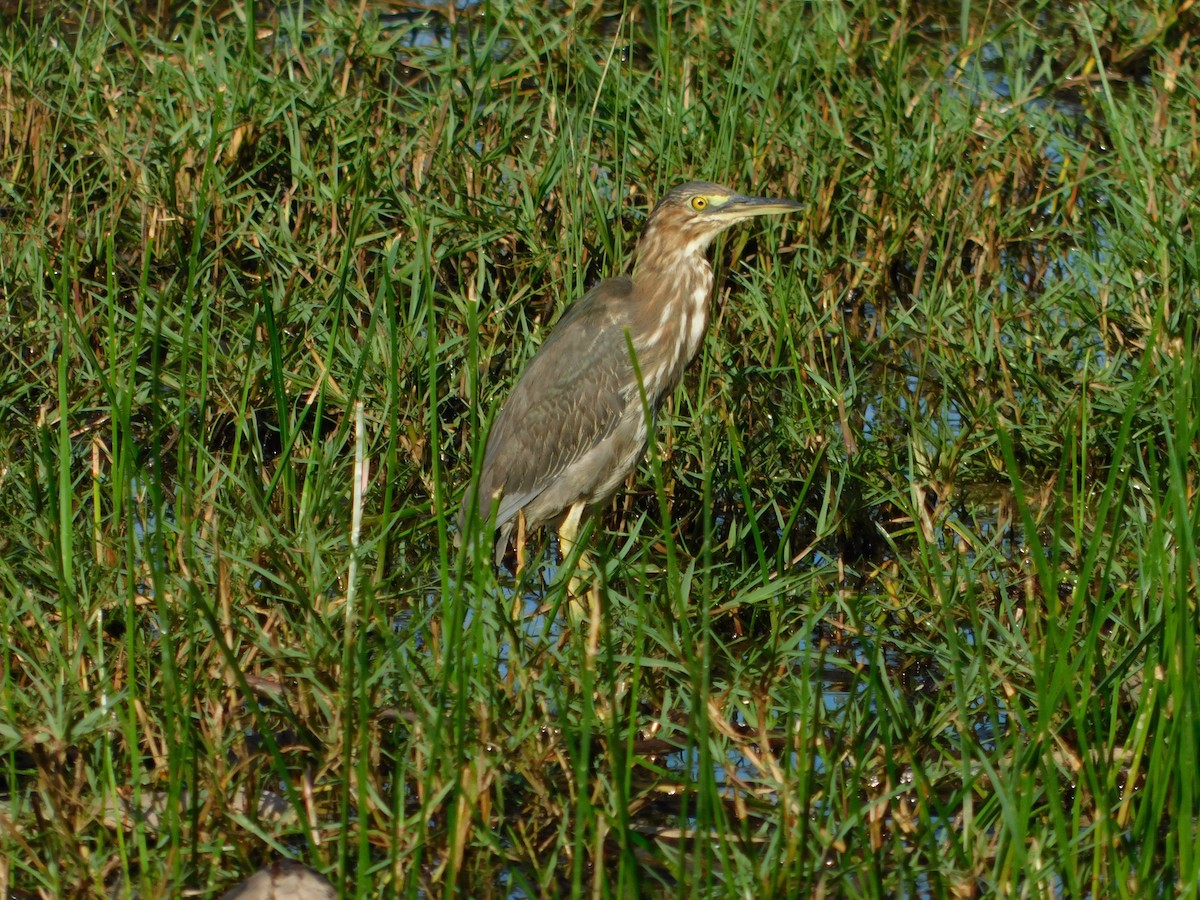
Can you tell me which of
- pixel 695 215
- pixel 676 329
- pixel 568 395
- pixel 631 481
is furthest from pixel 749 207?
pixel 631 481

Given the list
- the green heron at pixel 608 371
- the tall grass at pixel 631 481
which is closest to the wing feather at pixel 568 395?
the green heron at pixel 608 371

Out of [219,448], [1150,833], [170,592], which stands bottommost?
[219,448]

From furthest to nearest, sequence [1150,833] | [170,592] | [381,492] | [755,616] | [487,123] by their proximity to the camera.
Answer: [487,123]
[381,492]
[755,616]
[170,592]
[1150,833]

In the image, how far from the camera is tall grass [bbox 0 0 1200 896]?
3102mm

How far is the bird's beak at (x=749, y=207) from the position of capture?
17.4 feet

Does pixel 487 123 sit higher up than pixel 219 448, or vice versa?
pixel 487 123

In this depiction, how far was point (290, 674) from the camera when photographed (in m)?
3.54

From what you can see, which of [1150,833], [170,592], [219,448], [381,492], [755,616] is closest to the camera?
[1150,833]

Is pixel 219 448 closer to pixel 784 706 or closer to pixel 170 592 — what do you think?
pixel 170 592

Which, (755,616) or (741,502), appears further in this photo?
(741,502)

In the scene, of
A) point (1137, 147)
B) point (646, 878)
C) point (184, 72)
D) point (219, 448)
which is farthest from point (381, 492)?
point (1137, 147)

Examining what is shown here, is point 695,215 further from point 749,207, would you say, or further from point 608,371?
point 608,371

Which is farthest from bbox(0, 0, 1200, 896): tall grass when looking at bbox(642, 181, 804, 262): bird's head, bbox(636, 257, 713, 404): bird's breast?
bbox(642, 181, 804, 262): bird's head

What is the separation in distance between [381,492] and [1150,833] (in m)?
2.58
